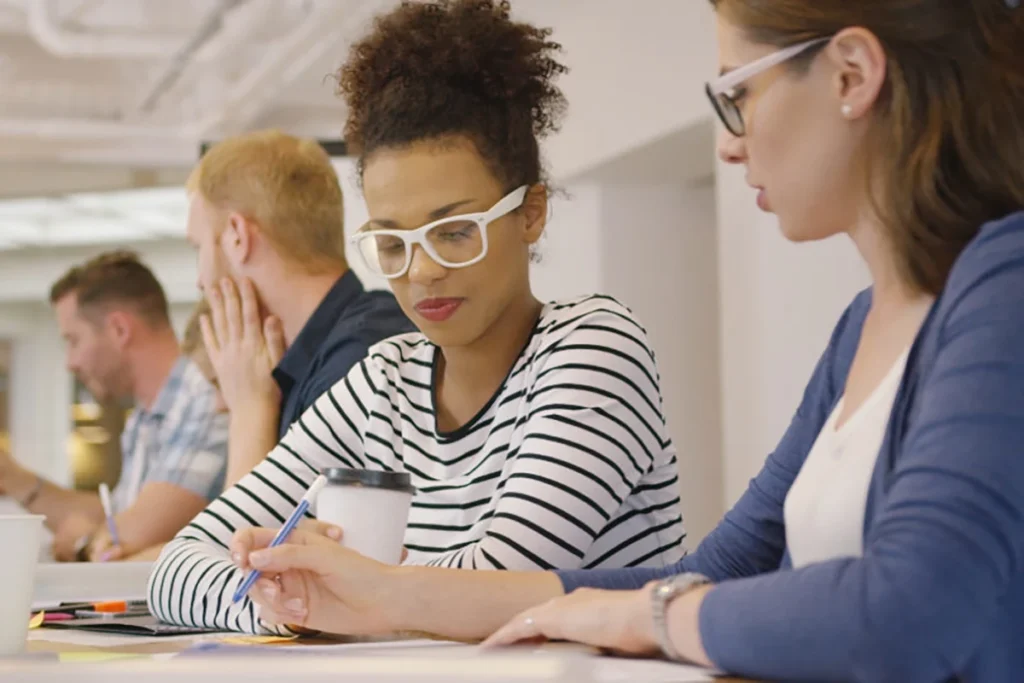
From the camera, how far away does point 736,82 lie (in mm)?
1054

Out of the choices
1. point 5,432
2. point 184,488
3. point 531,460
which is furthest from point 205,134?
point 531,460

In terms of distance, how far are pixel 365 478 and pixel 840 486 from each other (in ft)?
1.53

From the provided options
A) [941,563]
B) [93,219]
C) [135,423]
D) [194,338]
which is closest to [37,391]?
[93,219]

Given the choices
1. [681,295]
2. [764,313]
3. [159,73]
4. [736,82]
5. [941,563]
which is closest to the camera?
[941,563]

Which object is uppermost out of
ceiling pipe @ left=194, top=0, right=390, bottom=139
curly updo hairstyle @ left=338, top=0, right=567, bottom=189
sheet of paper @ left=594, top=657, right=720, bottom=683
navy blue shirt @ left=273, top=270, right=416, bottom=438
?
ceiling pipe @ left=194, top=0, right=390, bottom=139

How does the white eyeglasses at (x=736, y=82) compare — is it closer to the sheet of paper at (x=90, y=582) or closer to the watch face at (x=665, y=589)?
the watch face at (x=665, y=589)

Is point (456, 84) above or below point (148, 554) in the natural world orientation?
above

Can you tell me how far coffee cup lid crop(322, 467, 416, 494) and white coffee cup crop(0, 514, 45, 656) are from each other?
274mm

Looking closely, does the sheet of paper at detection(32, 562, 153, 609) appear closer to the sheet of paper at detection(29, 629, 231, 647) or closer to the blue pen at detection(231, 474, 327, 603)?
the sheet of paper at detection(29, 629, 231, 647)

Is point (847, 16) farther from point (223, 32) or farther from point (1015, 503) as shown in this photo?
point (223, 32)

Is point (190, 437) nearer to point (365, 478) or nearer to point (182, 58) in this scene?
point (365, 478)

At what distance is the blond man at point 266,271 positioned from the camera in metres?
2.38

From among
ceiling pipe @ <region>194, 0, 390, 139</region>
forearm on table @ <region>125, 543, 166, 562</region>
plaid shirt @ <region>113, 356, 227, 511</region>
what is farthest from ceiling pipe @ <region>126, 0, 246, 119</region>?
forearm on table @ <region>125, 543, 166, 562</region>

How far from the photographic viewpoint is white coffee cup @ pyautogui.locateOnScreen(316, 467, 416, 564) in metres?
1.23
